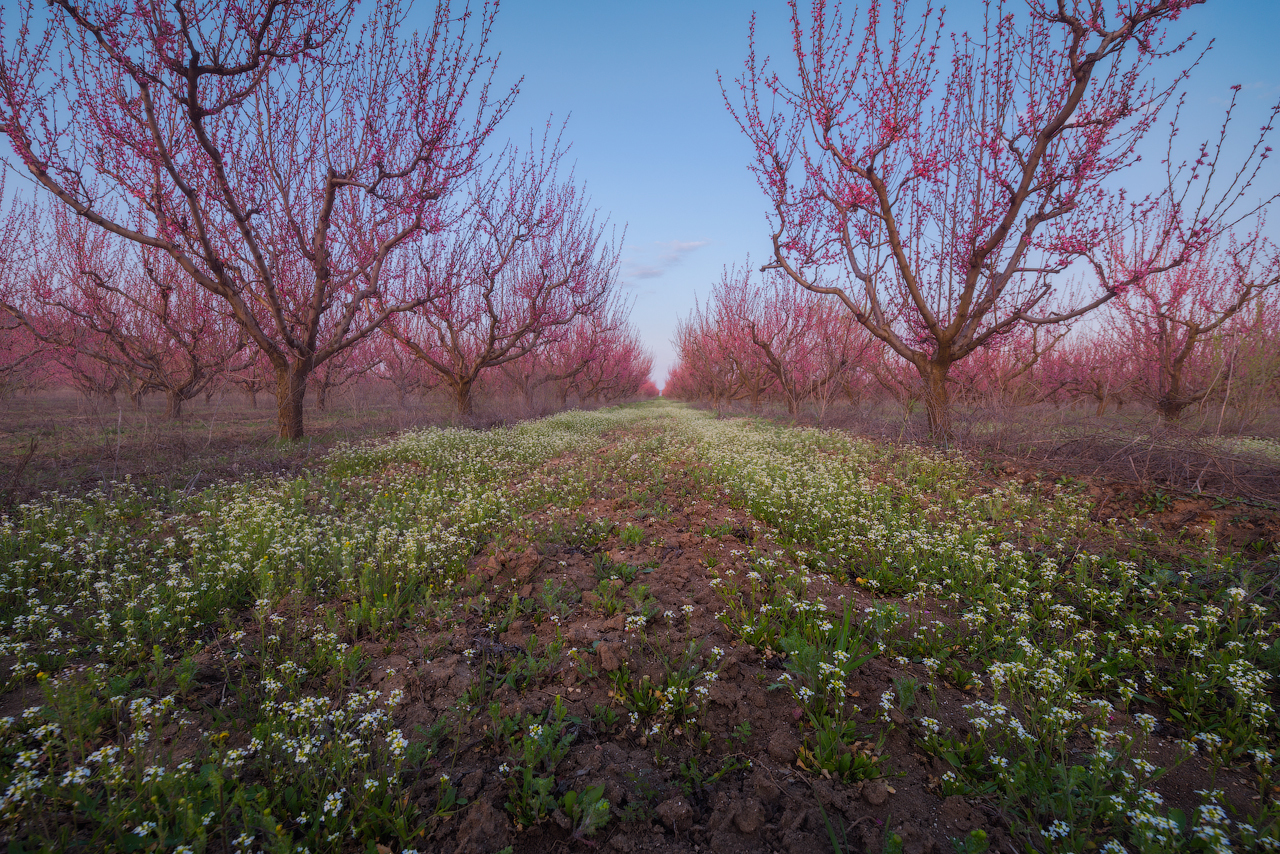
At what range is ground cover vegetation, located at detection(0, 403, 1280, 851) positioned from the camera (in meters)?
1.93

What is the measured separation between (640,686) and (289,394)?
1235cm

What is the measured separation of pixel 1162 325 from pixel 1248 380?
10.5 metres

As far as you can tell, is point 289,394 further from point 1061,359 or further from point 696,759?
point 1061,359

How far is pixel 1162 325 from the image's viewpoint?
1409 centimetres

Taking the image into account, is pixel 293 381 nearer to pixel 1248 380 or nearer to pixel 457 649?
pixel 457 649

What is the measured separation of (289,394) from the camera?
444 inches

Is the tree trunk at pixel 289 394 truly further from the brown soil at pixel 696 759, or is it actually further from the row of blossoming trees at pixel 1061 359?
the row of blossoming trees at pixel 1061 359

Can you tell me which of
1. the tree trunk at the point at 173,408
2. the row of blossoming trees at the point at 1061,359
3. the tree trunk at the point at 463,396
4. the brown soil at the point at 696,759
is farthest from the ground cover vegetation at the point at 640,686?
the tree trunk at the point at 173,408

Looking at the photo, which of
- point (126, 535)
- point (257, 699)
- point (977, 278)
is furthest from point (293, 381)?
point (977, 278)

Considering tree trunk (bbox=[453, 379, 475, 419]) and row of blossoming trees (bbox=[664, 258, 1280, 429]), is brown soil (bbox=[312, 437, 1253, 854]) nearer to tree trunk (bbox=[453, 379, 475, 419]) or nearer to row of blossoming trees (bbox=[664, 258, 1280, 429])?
row of blossoming trees (bbox=[664, 258, 1280, 429])

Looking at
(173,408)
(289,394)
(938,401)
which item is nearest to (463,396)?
(289,394)

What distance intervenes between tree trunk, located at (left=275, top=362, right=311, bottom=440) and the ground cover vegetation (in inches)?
255

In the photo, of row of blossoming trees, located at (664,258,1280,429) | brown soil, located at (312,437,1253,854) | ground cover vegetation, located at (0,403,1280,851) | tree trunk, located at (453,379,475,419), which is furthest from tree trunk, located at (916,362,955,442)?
tree trunk, located at (453,379,475,419)

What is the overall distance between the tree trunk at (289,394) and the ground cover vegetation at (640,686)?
21.2ft
